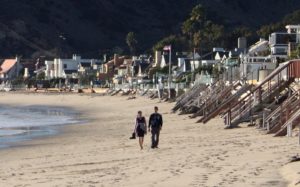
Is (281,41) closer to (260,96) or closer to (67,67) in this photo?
(260,96)

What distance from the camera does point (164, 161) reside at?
62.2 ft

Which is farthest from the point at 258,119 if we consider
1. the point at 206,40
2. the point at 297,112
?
→ the point at 206,40

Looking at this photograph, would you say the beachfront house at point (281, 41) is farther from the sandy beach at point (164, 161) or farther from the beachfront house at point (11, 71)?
the beachfront house at point (11, 71)

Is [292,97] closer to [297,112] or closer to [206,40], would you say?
[297,112]

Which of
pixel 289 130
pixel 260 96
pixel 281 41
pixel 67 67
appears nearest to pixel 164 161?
pixel 289 130

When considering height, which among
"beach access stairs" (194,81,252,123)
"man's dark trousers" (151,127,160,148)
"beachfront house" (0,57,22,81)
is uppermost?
"beachfront house" (0,57,22,81)

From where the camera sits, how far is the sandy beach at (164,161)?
1555cm

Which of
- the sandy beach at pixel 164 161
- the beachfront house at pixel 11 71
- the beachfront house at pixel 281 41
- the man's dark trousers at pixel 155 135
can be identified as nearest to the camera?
the sandy beach at pixel 164 161

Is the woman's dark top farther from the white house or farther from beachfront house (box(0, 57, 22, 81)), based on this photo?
beachfront house (box(0, 57, 22, 81))

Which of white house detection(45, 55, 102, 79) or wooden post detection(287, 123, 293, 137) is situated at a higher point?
white house detection(45, 55, 102, 79)

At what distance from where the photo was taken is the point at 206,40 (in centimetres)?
12119

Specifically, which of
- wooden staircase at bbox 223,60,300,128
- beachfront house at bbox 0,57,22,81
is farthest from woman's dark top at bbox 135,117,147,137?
beachfront house at bbox 0,57,22,81

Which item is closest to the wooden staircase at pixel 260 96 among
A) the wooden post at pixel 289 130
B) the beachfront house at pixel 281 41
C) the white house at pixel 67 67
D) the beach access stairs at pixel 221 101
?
the beach access stairs at pixel 221 101

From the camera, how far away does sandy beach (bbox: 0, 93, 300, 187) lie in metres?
15.5
